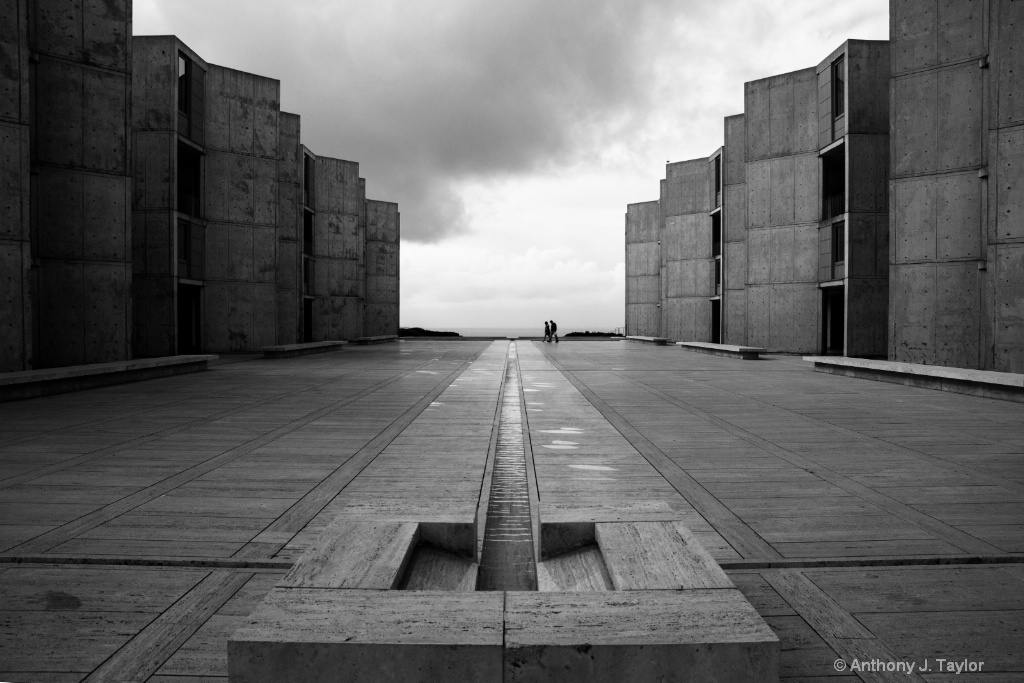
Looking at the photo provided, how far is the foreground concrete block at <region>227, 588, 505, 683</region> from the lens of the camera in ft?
6.56

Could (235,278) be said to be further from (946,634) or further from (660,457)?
(946,634)

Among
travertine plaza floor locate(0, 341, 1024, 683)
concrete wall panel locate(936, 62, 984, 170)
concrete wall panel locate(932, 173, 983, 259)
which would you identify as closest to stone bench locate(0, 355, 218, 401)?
travertine plaza floor locate(0, 341, 1024, 683)

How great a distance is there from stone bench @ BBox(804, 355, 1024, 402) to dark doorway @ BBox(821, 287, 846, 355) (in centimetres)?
1108

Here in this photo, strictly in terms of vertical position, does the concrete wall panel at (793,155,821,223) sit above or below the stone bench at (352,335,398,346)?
above

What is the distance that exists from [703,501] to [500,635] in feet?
10.7

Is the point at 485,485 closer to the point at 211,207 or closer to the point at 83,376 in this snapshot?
the point at 83,376

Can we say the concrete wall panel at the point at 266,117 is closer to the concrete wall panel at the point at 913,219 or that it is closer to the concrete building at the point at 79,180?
the concrete building at the point at 79,180

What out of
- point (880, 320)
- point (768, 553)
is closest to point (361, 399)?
point (768, 553)

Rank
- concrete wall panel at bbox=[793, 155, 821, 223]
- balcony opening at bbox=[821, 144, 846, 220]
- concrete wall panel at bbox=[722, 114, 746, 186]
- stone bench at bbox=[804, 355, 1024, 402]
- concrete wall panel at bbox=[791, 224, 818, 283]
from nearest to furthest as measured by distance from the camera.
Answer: stone bench at bbox=[804, 355, 1024, 402] → balcony opening at bbox=[821, 144, 846, 220] → concrete wall panel at bbox=[793, 155, 821, 223] → concrete wall panel at bbox=[791, 224, 818, 283] → concrete wall panel at bbox=[722, 114, 746, 186]

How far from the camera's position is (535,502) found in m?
4.87

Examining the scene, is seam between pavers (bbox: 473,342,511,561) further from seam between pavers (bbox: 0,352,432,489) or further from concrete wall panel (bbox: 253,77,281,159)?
concrete wall panel (bbox: 253,77,281,159)

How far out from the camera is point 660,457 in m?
6.48

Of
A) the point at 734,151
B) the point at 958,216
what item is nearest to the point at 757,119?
the point at 734,151

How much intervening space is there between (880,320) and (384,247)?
3529cm
